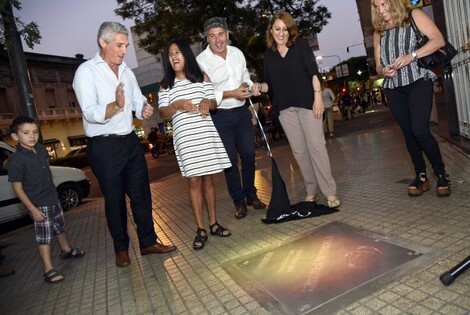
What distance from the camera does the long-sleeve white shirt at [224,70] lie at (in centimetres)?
426

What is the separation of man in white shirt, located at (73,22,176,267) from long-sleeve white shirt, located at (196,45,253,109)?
3.11ft

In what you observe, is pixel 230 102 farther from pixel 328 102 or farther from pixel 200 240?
pixel 328 102

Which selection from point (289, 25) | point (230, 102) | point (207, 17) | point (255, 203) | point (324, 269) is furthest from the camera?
point (207, 17)

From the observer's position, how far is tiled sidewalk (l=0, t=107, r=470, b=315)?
2193 millimetres

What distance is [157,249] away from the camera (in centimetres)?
359

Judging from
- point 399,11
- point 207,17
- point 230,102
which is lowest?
point 230,102

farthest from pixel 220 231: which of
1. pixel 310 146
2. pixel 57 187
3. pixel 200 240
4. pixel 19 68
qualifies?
pixel 57 187

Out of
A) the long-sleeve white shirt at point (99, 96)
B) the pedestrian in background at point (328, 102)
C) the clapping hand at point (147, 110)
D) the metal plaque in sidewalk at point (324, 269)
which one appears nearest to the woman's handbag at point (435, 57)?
the metal plaque in sidewalk at point (324, 269)

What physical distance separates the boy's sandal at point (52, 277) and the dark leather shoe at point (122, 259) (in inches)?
19.8

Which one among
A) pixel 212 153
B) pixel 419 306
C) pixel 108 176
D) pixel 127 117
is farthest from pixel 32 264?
pixel 419 306

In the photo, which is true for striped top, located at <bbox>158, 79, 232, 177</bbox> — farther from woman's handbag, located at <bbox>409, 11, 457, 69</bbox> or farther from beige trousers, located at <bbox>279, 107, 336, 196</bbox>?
woman's handbag, located at <bbox>409, 11, 457, 69</bbox>

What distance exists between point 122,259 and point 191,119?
4.64 feet

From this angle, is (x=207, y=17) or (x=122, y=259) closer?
(x=122, y=259)

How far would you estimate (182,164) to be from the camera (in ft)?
11.7
